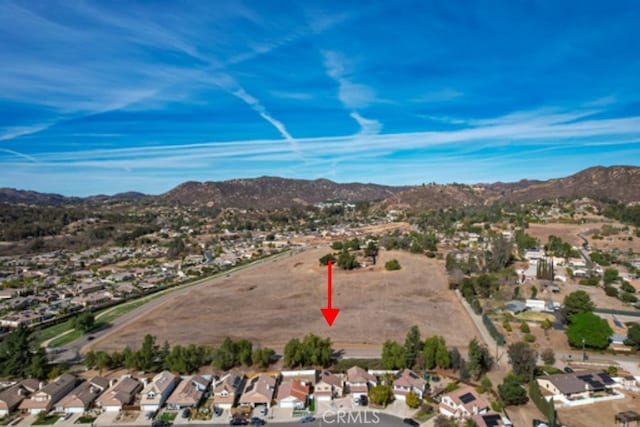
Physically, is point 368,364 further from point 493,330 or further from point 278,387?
point 493,330

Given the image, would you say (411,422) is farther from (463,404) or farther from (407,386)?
(463,404)

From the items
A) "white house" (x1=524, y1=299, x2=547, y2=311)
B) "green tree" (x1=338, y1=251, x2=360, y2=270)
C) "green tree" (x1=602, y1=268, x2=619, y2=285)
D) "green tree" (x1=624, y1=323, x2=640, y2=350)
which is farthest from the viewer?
"green tree" (x1=338, y1=251, x2=360, y2=270)

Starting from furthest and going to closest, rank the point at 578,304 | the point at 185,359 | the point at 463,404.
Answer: the point at 578,304 → the point at 185,359 → the point at 463,404

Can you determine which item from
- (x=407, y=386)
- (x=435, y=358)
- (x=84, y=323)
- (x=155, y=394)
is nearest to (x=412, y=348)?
(x=435, y=358)

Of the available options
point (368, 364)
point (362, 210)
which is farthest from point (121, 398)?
point (362, 210)

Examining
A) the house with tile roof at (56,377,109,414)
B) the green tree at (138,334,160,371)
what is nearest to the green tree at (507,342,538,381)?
the green tree at (138,334,160,371)

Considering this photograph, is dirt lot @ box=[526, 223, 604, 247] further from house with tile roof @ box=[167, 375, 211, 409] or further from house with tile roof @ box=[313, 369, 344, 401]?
house with tile roof @ box=[167, 375, 211, 409]

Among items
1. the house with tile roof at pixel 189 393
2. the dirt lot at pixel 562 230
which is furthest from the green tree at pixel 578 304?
the dirt lot at pixel 562 230

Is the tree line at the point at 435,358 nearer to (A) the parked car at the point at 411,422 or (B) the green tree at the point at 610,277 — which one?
(A) the parked car at the point at 411,422
